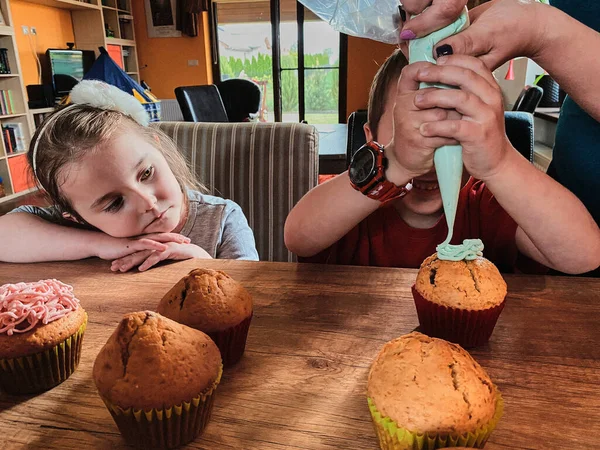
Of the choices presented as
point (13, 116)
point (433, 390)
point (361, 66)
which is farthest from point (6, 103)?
point (433, 390)

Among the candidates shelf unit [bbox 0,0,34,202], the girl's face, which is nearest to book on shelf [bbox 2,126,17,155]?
shelf unit [bbox 0,0,34,202]

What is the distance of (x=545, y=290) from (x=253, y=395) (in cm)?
56

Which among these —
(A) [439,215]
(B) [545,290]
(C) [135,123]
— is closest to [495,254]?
(A) [439,215]

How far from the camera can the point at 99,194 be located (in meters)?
1.07

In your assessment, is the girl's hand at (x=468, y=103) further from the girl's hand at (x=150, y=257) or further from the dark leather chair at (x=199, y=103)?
the dark leather chair at (x=199, y=103)

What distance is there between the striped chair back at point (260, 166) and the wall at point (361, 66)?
592cm

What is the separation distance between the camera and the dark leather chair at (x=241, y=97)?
541cm

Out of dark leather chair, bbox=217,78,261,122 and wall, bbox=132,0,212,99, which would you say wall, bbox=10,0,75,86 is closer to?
wall, bbox=132,0,212,99

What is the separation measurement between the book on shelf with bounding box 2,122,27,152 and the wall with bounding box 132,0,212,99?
10.1 ft

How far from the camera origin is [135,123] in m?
1.29

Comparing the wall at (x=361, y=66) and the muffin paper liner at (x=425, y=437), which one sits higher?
the wall at (x=361, y=66)

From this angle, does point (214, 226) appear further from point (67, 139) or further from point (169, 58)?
point (169, 58)

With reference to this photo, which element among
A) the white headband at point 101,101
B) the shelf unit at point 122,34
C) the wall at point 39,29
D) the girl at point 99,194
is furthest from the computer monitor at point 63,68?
the girl at point 99,194

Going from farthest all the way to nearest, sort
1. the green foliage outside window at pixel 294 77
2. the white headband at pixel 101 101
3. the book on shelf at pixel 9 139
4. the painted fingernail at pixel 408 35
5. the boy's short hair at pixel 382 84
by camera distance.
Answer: the green foliage outside window at pixel 294 77, the book on shelf at pixel 9 139, the white headband at pixel 101 101, the boy's short hair at pixel 382 84, the painted fingernail at pixel 408 35
